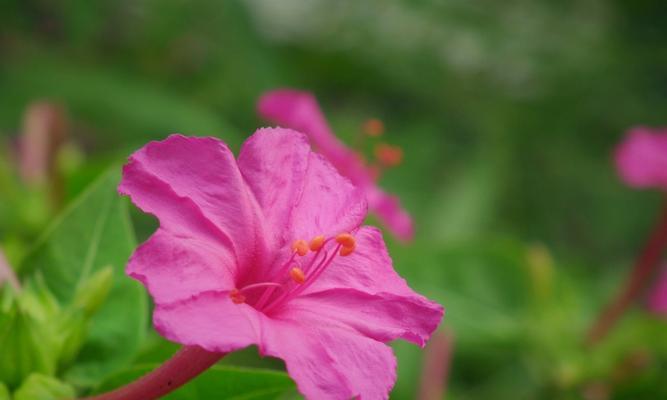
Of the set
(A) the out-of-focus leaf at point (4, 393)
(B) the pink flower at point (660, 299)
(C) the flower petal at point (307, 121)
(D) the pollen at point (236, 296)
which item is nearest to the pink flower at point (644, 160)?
(B) the pink flower at point (660, 299)

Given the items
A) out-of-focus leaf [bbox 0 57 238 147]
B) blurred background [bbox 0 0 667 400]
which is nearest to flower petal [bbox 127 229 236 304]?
blurred background [bbox 0 0 667 400]

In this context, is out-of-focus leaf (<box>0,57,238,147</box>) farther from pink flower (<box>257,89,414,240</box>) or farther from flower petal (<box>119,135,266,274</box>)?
flower petal (<box>119,135,266,274</box>)

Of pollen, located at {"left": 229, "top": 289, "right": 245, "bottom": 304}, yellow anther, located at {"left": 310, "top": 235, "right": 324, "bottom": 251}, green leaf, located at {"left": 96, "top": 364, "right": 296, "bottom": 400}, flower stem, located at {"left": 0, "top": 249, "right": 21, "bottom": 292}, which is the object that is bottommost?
flower stem, located at {"left": 0, "top": 249, "right": 21, "bottom": 292}

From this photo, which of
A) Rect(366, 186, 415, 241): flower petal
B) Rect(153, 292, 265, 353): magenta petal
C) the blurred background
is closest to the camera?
Rect(153, 292, 265, 353): magenta petal

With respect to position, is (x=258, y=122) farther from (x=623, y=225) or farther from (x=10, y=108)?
(x=623, y=225)

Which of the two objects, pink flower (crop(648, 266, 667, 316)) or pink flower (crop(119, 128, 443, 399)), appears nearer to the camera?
pink flower (crop(119, 128, 443, 399))

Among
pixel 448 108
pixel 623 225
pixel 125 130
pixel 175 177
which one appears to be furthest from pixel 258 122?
pixel 175 177
